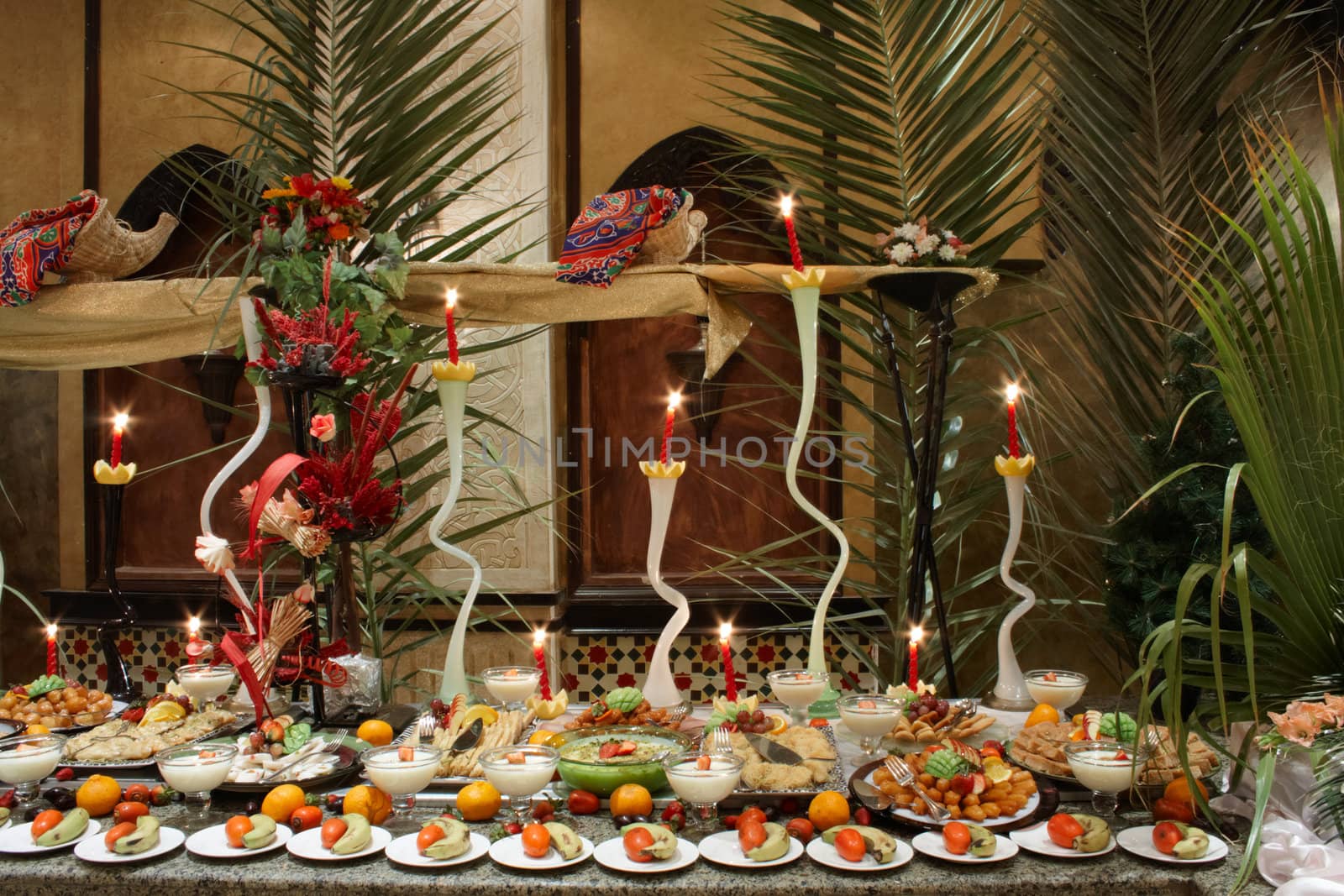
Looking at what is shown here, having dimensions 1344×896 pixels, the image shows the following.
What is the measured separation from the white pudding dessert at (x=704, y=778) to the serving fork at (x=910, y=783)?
30cm

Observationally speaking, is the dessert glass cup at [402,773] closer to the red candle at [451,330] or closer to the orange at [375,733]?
the orange at [375,733]

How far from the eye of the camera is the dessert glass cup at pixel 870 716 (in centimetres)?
223

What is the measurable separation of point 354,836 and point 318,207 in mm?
1518

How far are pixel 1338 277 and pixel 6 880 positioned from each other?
2476mm

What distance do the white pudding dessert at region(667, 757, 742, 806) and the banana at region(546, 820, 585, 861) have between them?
0.31 ft

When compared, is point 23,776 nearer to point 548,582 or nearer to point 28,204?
point 548,582

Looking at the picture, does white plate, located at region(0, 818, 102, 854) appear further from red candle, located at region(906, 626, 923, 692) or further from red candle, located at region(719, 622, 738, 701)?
red candle, located at region(906, 626, 923, 692)

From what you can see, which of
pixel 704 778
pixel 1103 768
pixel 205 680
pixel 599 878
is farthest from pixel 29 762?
pixel 1103 768

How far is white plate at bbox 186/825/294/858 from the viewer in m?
1.84

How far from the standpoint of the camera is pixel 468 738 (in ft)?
7.48

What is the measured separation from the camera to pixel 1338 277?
1.77m

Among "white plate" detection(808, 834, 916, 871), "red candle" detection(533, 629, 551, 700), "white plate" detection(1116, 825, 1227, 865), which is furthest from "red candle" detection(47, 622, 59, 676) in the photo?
"white plate" detection(1116, 825, 1227, 865)

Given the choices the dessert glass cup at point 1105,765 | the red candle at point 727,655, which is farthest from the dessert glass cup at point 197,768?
the dessert glass cup at point 1105,765

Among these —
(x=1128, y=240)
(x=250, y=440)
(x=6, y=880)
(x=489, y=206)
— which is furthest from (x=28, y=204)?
(x=1128, y=240)
